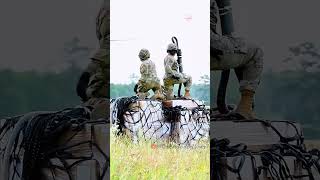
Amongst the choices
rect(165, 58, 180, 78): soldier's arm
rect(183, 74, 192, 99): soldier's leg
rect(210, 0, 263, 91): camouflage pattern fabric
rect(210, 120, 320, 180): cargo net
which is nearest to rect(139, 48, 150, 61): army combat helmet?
rect(165, 58, 180, 78): soldier's arm

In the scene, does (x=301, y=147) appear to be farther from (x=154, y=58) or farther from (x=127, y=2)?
(x=127, y=2)

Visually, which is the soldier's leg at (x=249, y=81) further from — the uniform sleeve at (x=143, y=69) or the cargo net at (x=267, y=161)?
the uniform sleeve at (x=143, y=69)

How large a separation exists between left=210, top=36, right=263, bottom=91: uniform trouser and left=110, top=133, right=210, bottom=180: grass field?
539mm

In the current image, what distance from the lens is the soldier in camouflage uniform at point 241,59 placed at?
9.70ft

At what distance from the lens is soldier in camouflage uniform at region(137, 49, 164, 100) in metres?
2.66

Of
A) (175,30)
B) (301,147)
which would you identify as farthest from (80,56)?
(301,147)

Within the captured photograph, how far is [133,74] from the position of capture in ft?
8.73

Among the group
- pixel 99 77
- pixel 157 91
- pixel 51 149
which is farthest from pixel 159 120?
pixel 51 149

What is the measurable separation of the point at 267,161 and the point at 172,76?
676mm

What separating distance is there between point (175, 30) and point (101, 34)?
430 mm

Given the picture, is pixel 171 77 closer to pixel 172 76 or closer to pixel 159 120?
pixel 172 76

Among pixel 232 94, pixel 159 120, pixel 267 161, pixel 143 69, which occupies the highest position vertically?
pixel 143 69

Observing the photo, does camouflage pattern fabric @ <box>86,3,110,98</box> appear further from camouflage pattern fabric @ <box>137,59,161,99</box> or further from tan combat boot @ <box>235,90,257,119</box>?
tan combat boot @ <box>235,90,257,119</box>

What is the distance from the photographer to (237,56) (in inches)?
119
